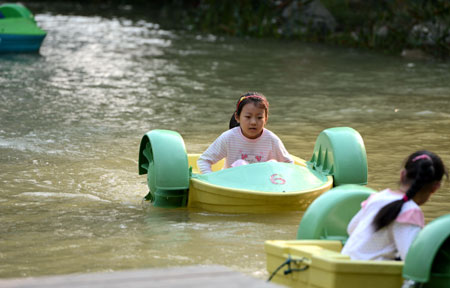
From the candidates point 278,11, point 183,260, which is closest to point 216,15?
point 278,11

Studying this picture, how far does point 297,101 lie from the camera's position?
1026 centimetres

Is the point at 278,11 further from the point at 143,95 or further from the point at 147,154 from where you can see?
the point at 147,154

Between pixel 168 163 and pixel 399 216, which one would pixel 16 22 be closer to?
pixel 168 163

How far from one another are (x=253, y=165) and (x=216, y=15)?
46.7 ft

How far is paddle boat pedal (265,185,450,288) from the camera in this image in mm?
3342

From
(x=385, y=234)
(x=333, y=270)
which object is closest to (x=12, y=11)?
(x=385, y=234)

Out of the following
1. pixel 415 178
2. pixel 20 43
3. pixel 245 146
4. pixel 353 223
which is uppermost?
pixel 415 178

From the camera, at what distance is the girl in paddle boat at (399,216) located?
352cm

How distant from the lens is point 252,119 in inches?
223

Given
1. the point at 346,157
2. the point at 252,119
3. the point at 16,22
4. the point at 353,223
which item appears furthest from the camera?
the point at 16,22

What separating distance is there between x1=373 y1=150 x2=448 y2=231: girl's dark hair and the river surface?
855 mm

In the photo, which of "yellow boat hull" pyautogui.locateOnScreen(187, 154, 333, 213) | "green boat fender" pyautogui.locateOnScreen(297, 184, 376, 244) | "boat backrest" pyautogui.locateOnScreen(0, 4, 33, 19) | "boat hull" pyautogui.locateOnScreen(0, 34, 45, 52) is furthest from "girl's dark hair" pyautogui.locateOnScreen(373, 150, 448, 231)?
"boat backrest" pyautogui.locateOnScreen(0, 4, 33, 19)

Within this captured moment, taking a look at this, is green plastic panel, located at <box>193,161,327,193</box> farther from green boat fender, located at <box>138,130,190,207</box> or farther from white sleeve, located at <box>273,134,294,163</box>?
white sleeve, located at <box>273,134,294,163</box>

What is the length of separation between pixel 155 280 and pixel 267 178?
2575 mm
